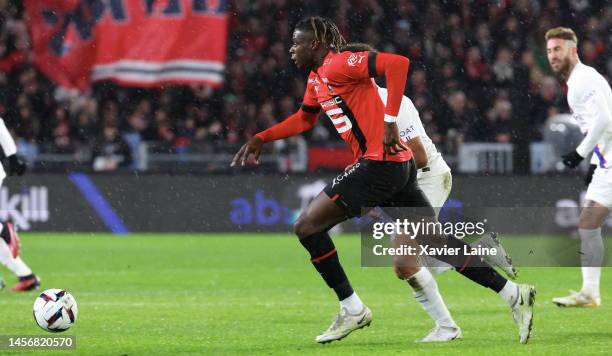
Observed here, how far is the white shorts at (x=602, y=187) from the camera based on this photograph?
9.91 m

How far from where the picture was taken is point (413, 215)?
25.3ft

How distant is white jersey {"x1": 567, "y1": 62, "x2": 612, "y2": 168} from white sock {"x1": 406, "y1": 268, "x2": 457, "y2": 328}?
207 cm

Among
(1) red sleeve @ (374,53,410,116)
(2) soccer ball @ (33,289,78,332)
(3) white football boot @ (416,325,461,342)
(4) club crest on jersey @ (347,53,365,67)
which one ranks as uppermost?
(4) club crest on jersey @ (347,53,365,67)

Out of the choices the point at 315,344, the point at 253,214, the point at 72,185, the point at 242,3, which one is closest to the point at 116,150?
the point at 72,185

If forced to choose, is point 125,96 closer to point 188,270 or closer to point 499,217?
point 499,217

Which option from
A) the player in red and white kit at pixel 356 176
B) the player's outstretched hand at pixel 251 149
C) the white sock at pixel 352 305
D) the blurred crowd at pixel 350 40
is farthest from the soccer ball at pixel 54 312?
the blurred crowd at pixel 350 40

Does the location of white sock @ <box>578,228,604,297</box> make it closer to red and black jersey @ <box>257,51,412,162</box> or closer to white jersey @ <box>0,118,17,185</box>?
red and black jersey @ <box>257,51,412,162</box>

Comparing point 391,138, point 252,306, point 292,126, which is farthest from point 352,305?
point 252,306

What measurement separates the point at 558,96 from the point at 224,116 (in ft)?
19.5

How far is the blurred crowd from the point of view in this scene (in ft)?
71.4

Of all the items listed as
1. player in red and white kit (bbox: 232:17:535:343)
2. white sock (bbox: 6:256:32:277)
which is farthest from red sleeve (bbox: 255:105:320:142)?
white sock (bbox: 6:256:32:277)

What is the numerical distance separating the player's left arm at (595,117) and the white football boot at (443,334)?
203cm

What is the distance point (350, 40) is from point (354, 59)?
16493 mm

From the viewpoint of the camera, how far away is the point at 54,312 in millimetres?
7918
